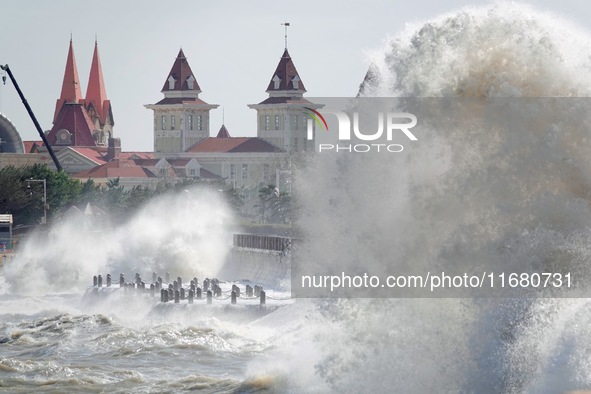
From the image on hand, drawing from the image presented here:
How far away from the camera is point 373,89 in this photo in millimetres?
22609

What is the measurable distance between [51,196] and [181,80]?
2529 inches

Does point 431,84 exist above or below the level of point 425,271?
above

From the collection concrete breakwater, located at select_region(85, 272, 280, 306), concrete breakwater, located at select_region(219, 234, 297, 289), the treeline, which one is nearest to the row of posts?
concrete breakwater, located at select_region(85, 272, 280, 306)

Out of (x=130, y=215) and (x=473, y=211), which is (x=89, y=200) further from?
(x=473, y=211)

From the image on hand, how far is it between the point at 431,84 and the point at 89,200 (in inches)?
2739

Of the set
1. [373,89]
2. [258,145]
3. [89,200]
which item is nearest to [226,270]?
[89,200]

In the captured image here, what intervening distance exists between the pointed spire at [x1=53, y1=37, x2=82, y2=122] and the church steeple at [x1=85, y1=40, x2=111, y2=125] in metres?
1.29

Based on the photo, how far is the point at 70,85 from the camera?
15588cm

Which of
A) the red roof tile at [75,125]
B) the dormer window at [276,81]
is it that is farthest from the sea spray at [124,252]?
the red roof tile at [75,125]

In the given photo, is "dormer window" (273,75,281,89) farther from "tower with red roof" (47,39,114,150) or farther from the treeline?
the treeline

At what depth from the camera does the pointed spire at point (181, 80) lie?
147 meters

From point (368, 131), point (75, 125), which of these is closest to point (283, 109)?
point (75, 125)

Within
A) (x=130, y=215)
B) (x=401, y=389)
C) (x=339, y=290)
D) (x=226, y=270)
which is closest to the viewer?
(x=401, y=389)

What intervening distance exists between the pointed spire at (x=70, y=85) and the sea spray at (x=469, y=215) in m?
135
